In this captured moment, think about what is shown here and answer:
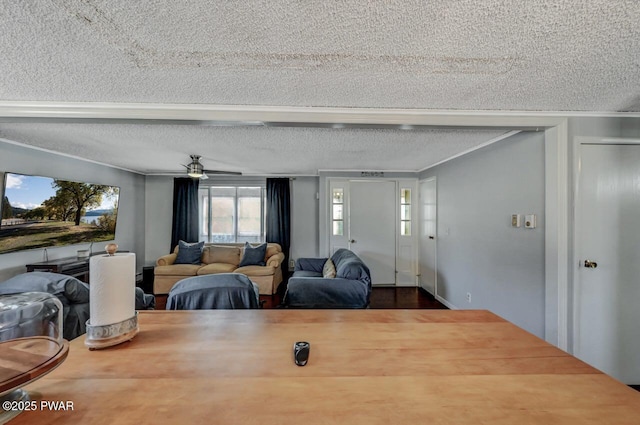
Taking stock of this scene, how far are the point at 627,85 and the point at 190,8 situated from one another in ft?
8.61

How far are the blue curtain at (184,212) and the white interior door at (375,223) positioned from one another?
336 cm

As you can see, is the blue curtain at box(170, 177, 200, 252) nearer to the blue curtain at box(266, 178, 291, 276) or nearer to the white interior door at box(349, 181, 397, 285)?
the blue curtain at box(266, 178, 291, 276)

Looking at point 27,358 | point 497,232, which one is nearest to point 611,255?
point 497,232

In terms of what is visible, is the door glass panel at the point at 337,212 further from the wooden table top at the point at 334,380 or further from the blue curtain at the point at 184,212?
the wooden table top at the point at 334,380

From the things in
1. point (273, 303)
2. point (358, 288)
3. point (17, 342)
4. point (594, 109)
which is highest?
point (594, 109)

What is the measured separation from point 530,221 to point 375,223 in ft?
8.89

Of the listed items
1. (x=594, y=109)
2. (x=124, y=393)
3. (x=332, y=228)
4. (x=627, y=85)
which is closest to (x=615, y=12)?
(x=627, y=85)

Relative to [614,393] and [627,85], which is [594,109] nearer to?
[627,85]

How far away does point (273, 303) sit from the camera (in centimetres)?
414

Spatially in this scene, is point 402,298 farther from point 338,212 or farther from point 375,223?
point 338,212

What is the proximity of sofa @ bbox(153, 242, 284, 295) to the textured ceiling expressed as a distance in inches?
125

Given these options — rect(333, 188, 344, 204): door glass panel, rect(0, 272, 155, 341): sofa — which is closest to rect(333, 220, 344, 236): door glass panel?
rect(333, 188, 344, 204): door glass panel

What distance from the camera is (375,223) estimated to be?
491 cm

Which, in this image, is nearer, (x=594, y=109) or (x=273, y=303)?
(x=594, y=109)
